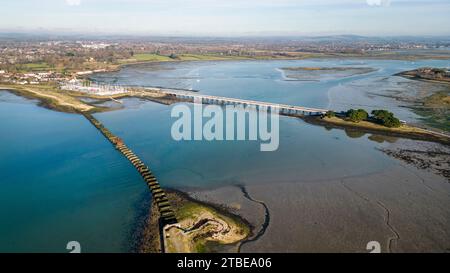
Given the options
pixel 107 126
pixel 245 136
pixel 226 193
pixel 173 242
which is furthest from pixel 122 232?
Result: pixel 107 126

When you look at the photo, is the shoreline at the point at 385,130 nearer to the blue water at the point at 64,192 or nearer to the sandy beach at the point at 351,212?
the sandy beach at the point at 351,212

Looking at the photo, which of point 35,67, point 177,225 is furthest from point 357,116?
point 35,67

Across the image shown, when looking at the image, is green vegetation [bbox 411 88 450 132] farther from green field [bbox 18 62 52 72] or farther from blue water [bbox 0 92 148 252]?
green field [bbox 18 62 52 72]

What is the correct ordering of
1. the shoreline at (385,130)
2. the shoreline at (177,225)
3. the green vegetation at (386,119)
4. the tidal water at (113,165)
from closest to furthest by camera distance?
the shoreline at (177,225) → the tidal water at (113,165) → the shoreline at (385,130) → the green vegetation at (386,119)

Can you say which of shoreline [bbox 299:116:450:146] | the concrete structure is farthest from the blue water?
shoreline [bbox 299:116:450:146]

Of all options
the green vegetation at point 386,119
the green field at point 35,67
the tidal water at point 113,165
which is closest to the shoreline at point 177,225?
the tidal water at point 113,165

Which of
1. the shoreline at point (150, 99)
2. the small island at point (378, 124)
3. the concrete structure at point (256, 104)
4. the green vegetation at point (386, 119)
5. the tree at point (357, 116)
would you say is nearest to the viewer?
the small island at point (378, 124)

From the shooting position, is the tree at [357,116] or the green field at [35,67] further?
the green field at [35,67]
